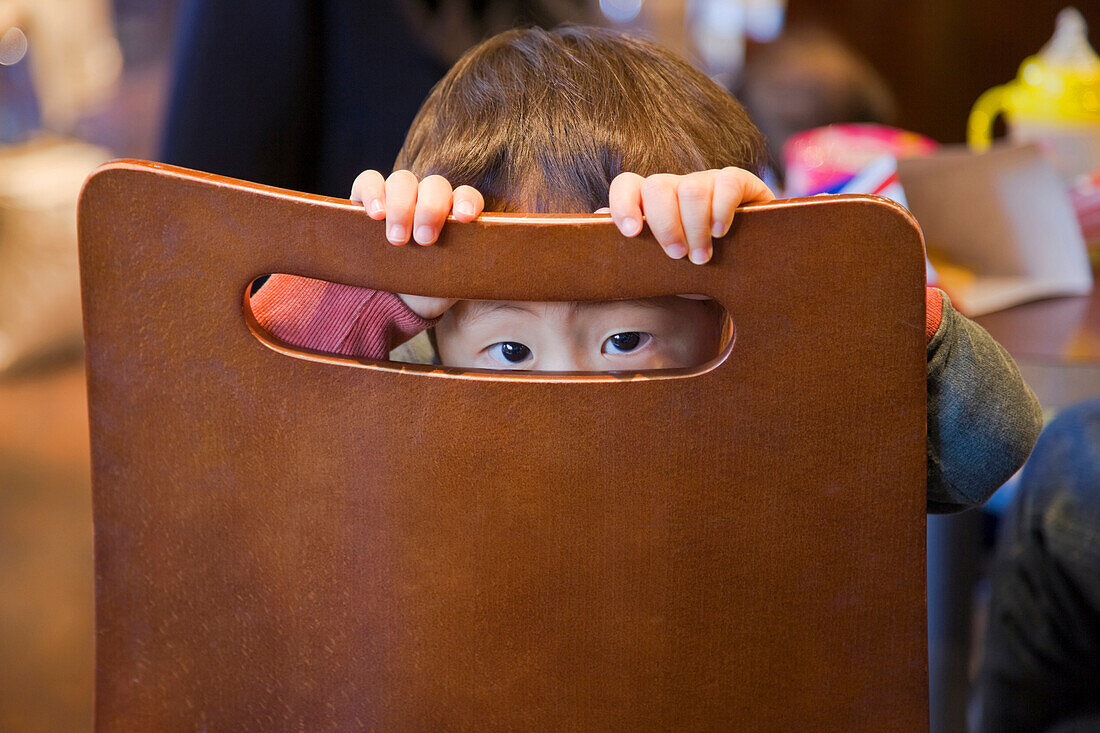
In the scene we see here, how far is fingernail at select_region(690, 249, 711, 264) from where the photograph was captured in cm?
44

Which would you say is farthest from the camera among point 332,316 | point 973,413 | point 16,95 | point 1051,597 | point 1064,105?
point 16,95

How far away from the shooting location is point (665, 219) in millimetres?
448

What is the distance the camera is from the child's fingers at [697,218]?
0.43m

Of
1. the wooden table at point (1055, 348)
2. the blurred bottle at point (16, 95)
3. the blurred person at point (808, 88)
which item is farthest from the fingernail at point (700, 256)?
the blurred bottle at point (16, 95)

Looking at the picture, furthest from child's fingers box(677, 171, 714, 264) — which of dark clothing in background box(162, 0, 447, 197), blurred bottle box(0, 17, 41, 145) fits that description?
blurred bottle box(0, 17, 41, 145)

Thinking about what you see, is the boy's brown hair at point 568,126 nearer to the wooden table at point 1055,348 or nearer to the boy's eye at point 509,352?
the boy's eye at point 509,352

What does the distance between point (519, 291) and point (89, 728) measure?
140 centimetres

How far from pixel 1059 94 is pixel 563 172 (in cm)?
83

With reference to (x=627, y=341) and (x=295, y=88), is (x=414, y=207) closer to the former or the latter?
(x=627, y=341)

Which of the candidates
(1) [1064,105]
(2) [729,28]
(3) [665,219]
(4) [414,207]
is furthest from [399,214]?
(2) [729,28]

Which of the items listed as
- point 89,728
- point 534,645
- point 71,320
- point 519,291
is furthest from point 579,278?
point 71,320

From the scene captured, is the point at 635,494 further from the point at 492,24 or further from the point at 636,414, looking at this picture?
the point at 492,24

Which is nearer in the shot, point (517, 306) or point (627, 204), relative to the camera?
point (627, 204)

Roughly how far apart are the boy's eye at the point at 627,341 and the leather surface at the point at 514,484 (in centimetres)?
28
